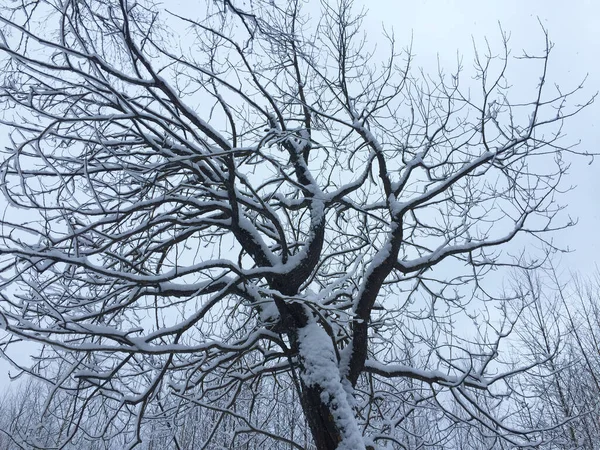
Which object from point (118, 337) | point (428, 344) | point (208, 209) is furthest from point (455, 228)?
point (118, 337)

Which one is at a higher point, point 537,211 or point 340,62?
point 340,62

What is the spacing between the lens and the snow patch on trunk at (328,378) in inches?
124

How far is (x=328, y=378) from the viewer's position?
340 cm

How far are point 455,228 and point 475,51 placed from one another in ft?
6.56

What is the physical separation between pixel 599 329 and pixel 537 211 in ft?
51.9

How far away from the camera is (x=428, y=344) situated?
485 centimetres

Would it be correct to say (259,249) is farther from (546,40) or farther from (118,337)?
(546,40)

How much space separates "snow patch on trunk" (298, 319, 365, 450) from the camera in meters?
3.14

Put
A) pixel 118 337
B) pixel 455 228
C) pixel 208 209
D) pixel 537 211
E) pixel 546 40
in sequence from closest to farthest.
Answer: pixel 118 337 < pixel 546 40 < pixel 208 209 < pixel 537 211 < pixel 455 228

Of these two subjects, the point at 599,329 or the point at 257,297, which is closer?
the point at 257,297

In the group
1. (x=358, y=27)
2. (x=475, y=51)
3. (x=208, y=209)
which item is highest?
(x=358, y=27)

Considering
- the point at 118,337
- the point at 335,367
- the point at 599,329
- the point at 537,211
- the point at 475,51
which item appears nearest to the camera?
the point at 118,337

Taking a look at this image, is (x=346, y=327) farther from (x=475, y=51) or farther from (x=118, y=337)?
(x=475, y=51)

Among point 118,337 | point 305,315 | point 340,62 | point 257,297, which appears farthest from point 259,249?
point 340,62
